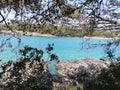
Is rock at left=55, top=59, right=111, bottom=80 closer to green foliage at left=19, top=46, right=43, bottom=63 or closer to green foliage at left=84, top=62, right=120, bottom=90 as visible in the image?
green foliage at left=84, top=62, right=120, bottom=90

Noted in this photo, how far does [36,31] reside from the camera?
8.61 metres

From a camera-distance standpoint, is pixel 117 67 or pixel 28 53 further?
pixel 117 67

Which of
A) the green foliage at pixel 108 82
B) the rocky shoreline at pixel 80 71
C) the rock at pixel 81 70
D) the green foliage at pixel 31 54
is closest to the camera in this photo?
the green foliage at pixel 31 54

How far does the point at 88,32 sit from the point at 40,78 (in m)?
2.56

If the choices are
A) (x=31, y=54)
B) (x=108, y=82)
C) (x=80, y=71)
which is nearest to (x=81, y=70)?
(x=80, y=71)

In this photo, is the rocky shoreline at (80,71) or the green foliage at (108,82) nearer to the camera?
the green foliage at (108,82)

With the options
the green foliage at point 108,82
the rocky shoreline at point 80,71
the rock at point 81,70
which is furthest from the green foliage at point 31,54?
the rock at point 81,70

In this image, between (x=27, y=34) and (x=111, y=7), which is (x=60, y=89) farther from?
(x=111, y=7)

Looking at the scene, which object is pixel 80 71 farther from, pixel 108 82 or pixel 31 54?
pixel 31 54

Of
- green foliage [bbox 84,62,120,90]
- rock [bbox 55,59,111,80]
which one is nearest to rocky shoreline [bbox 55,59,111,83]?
rock [bbox 55,59,111,80]

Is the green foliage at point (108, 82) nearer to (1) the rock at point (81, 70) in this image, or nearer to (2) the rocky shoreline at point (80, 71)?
(2) the rocky shoreline at point (80, 71)

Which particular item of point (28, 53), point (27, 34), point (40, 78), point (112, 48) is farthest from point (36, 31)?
point (112, 48)

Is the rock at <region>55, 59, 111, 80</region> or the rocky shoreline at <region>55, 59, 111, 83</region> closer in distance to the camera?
the rocky shoreline at <region>55, 59, 111, 83</region>

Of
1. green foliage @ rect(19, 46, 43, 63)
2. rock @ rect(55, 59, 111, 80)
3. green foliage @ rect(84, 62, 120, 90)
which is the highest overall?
green foliage @ rect(19, 46, 43, 63)
